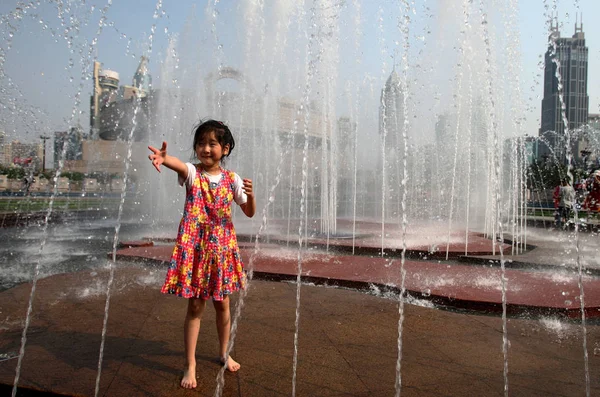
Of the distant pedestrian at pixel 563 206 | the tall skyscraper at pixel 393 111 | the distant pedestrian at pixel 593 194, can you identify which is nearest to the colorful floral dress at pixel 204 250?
the distant pedestrian at pixel 593 194

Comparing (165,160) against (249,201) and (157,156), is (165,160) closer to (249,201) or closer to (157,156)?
(157,156)

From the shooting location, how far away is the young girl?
6.70ft

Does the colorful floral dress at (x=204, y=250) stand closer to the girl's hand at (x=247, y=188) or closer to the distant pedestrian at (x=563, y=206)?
the girl's hand at (x=247, y=188)

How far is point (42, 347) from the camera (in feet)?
7.86

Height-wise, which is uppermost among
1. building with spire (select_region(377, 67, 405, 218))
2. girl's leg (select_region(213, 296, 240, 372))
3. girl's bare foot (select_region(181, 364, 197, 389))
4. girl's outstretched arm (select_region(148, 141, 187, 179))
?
building with spire (select_region(377, 67, 405, 218))

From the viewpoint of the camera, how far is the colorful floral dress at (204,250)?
205 centimetres

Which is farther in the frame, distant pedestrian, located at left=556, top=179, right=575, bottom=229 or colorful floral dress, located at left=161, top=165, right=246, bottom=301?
distant pedestrian, located at left=556, top=179, right=575, bottom=229

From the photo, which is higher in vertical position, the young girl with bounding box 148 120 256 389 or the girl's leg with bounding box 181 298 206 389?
the young girl with bounding box 148 120 256 389

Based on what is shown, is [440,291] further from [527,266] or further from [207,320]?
[527,266]

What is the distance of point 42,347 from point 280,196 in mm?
22594

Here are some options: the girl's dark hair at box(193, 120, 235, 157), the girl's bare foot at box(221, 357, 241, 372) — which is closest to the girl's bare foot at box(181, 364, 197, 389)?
the girl's bare foot at box(221, 357, 241, 372)

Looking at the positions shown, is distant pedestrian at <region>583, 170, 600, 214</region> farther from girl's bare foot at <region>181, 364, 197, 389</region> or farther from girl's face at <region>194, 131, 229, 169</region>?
girl's bare foot at <region>181, 364, 197, 389</region>

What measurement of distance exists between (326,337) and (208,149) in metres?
1.30

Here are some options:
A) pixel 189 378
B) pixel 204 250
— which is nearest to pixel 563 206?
pixel 204 250
